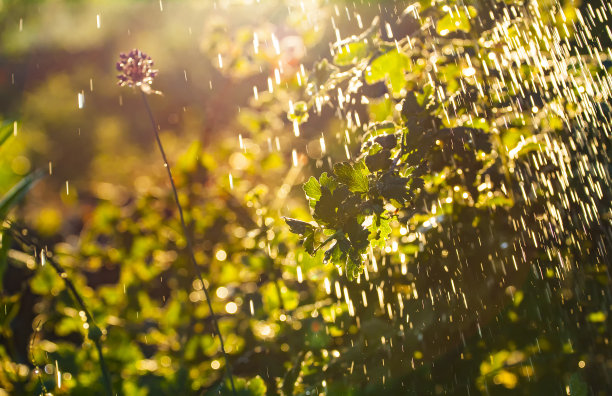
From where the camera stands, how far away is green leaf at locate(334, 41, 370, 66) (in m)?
0.91

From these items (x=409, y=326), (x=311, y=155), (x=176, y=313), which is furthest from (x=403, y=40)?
(x=176, y=313)

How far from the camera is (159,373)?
1305mm

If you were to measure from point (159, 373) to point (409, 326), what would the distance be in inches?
29.8

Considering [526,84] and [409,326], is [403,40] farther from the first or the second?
[409,326]

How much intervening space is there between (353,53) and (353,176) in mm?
322

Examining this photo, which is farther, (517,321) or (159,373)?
(159,373)

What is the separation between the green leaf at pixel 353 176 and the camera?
2.33 ft

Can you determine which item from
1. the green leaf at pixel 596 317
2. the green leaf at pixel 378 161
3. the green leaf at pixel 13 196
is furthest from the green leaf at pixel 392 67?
the green leaf at pixel 13 196

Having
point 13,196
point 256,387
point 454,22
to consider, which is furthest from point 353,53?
point 13,196

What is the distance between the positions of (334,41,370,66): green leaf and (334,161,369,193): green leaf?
296mm

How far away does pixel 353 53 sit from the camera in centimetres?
92

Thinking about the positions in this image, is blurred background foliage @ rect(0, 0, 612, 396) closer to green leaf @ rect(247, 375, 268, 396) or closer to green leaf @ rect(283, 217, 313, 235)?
green leaf @ rect(247, 375, 268, 396)

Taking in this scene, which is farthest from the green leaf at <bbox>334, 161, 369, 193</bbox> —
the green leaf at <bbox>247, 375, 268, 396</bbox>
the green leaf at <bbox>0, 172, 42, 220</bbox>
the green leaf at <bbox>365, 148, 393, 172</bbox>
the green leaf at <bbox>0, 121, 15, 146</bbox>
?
the green leaf at <bbox>0, 121, 15, 146</bbox>

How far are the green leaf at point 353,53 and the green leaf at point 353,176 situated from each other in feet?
0.97
